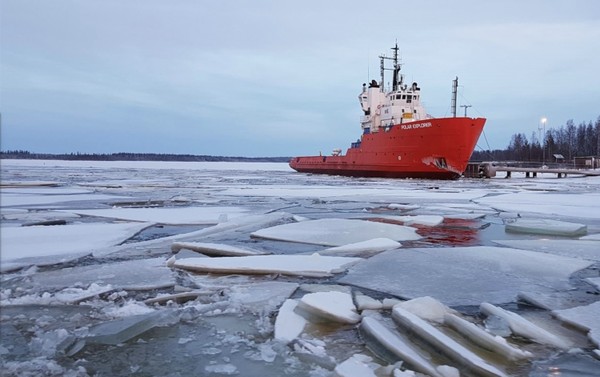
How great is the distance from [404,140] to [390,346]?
19.5 metres

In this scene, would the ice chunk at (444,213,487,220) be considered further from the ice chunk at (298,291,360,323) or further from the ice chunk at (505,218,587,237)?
the ice chunk at (298,291,360,323)

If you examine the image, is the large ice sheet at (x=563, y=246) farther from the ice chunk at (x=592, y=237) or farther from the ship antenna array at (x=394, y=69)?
the ship antenna array at (x=394, y=69)

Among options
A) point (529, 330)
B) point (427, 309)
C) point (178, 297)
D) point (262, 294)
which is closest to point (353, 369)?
point (427, 309)

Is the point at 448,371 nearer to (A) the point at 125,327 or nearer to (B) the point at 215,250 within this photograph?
(A) the point at 125,327

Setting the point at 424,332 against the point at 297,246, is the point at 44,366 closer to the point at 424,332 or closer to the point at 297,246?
the point at 424,332

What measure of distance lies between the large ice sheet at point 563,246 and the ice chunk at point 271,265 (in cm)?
181

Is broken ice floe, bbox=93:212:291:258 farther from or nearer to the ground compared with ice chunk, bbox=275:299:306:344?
farther from the ground

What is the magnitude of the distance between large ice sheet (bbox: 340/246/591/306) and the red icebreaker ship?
1585 centimetres

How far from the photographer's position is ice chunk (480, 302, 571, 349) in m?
1.95

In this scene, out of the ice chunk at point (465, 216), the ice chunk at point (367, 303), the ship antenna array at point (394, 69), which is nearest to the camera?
the ice chunk at point (367, 303)

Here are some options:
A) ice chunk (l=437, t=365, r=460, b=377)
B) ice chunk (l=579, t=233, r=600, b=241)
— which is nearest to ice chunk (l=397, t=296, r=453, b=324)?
ice chunk (l=437, t=365, r=460, b=377)

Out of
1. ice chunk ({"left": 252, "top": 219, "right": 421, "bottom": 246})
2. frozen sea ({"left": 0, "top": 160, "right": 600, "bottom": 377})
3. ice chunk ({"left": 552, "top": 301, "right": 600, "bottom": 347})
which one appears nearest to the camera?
frozen sea ({"left": 0, "top": 160, "right": 600, "bottom": 377})

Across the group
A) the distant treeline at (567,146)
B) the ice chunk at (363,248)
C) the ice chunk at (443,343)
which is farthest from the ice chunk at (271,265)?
the distant treeline at (567,146)

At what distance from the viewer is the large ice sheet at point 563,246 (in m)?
3.80
